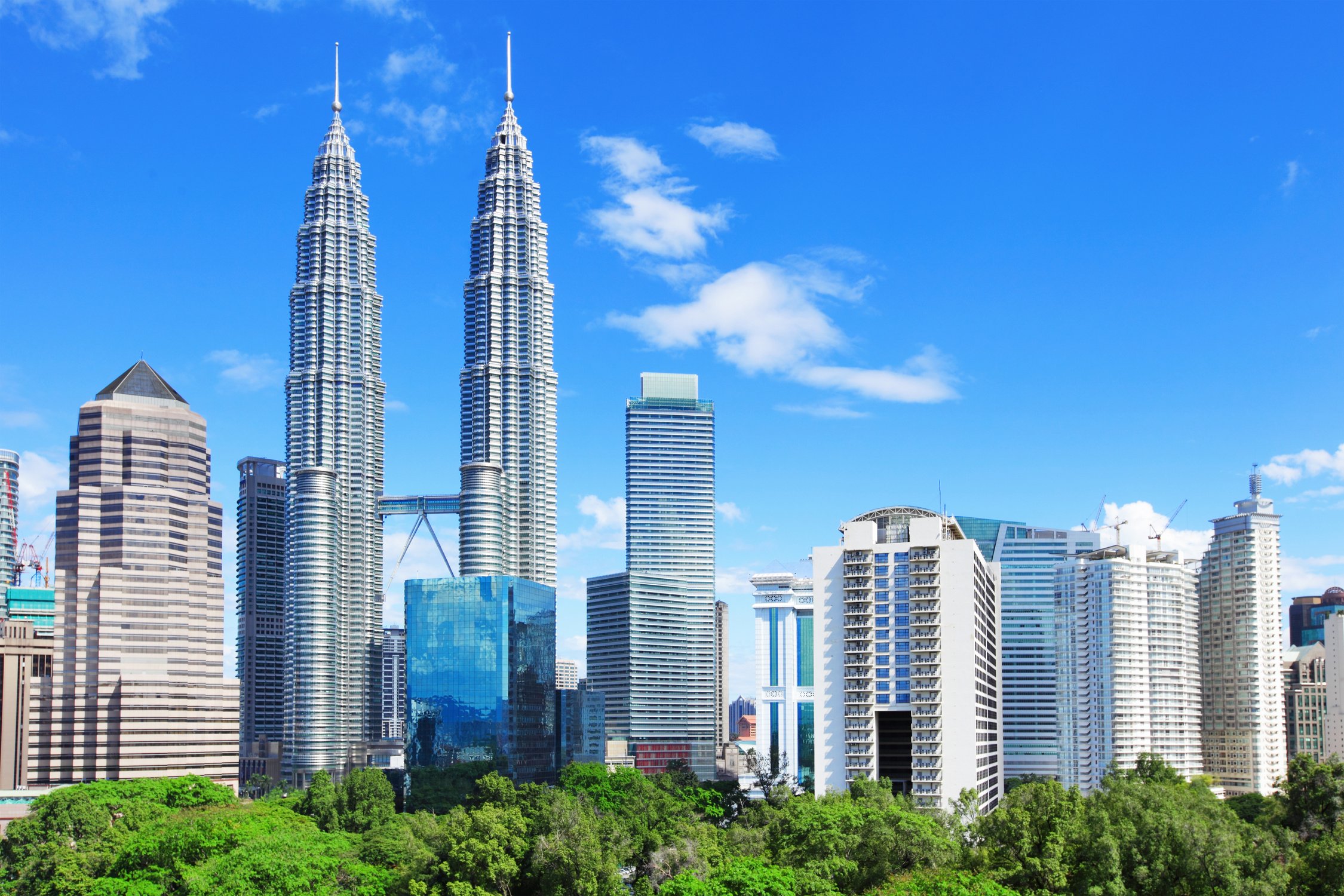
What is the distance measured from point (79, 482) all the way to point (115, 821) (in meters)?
70.2

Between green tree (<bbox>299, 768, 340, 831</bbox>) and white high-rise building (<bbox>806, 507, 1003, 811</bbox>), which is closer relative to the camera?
white high-rise building (<bbox>806, 507, 1003, 811</bbox>)

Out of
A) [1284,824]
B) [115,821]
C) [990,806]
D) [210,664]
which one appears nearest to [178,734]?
[210,664]

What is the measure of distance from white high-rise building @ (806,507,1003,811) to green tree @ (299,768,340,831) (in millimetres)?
54815

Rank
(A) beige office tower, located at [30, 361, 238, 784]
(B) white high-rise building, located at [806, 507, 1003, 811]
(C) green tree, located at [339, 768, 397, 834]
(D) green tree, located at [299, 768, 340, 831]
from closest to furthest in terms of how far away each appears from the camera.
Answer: (B) white high-rise building, located at [806, 507, 1003, 811], (C) green tree, located at [339, 768, 397, 834], (D) green tree, located at [299, 768, 340, 831], (A) beige office tower, located at [30, 361, 238, 784]

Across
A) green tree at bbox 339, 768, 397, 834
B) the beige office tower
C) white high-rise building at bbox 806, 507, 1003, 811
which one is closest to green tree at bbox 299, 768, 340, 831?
green tree at bbox 339, 768, 397, 834

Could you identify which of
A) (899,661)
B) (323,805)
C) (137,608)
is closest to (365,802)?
(323,805)

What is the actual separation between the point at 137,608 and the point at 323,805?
131ft

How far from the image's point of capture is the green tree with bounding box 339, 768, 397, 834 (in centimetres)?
13988

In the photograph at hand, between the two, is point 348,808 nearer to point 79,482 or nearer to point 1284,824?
point 79,482

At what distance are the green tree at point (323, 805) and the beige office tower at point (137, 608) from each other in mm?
16837

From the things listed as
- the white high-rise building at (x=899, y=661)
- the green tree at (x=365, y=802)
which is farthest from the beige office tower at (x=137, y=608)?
the white high-rise building at (x=899, y=661)

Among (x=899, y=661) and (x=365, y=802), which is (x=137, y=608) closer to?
(x=365, y=802)

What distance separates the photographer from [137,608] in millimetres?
163875

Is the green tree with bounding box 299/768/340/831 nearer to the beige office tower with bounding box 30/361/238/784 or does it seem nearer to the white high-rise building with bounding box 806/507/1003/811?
the beige office tower with bounding box 30/361/238/784
